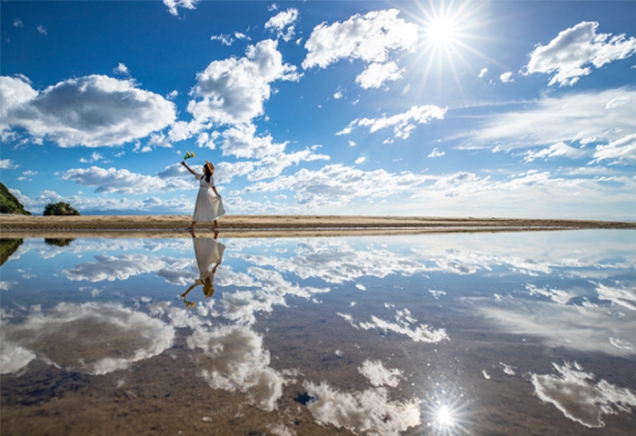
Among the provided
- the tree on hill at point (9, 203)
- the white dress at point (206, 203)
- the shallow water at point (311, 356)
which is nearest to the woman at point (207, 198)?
the white dress at point (206, 203)

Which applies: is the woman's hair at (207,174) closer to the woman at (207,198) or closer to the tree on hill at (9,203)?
the woman at (207,198)

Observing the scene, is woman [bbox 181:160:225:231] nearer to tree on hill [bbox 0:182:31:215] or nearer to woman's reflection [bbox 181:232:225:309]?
woman's reflection [bbox 181:232:225:309]

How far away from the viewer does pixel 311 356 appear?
264cm

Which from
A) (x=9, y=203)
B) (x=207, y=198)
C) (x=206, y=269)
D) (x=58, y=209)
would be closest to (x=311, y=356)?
(x=206, y=269)

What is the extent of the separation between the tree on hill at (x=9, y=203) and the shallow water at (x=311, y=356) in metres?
31.5

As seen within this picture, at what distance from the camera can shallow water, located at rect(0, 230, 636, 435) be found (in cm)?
190

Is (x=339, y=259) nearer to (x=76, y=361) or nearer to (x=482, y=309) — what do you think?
(x=482, y=309)

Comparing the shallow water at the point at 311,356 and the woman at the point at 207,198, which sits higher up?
the woman at the point at 207,198

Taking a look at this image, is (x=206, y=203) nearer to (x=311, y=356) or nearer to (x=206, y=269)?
(x=206, y=269)

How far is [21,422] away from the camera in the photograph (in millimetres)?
1771

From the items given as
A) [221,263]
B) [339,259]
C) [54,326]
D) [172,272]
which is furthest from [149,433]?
[339,259]

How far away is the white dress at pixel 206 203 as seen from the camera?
1547 centimetres

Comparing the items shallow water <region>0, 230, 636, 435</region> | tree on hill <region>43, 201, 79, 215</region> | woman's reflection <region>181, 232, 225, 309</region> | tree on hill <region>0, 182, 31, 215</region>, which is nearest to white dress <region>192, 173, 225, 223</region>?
woman's reflection <region>181, 232, 225, 309</region>

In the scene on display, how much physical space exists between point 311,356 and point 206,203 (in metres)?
14.3
